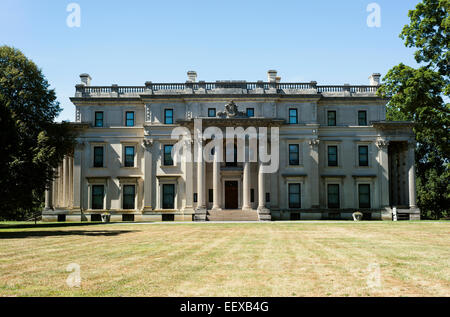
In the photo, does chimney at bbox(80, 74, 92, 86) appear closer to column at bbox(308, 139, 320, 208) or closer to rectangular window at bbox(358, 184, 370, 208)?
column at bbox(308, 139, 320, 208)

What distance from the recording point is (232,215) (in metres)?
43.2

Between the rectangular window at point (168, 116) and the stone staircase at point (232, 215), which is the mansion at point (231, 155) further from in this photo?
the stone staircase at point (232, 215)

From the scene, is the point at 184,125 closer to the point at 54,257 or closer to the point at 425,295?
the point at 54,257

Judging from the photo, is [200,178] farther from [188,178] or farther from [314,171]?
[314,171]

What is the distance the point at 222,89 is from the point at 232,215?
45.8ft

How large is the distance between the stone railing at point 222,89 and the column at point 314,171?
5961 mm

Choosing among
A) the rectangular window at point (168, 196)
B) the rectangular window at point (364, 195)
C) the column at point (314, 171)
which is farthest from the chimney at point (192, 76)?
the rectangular window at point (364, 195)

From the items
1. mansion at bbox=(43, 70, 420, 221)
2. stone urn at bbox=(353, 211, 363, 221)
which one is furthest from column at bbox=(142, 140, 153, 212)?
stone urn at bbox=(353, 211, 363, 221)

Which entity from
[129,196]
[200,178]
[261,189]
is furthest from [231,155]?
[129,196]

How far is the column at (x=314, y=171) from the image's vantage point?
46875 mm

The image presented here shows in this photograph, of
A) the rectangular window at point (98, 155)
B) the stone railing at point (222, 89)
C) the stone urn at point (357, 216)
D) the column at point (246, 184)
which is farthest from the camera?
the rectangular window at point (98, 155)

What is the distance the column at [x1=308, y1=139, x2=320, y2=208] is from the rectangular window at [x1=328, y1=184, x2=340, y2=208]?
217 cm

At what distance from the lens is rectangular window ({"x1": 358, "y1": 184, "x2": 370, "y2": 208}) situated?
48125 millimetres
